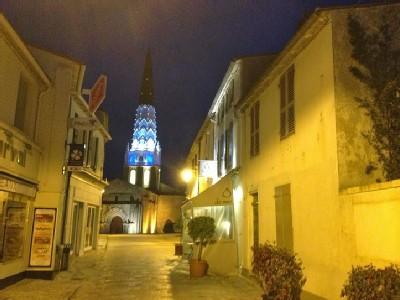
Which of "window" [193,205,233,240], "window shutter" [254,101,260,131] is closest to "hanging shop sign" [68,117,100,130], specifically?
"window shutter" [254,101,260,131]

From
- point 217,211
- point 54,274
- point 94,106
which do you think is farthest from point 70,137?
point 217,211

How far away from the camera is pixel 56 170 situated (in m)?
14.5

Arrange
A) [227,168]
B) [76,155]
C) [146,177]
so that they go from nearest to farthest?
[76,155] < [227,168] < [146,177]

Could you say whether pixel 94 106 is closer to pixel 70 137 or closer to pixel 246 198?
pixel 70 137

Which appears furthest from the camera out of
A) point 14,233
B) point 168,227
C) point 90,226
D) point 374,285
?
point 168,227

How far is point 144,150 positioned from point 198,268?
76625mm

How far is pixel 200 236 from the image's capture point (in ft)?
47.8

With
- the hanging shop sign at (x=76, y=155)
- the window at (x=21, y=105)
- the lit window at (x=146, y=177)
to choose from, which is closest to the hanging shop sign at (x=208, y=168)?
the hanging shop sign at (x=76, y=155)

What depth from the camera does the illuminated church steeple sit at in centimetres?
8756

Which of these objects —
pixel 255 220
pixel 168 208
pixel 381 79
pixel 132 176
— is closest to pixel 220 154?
pixel 255 220

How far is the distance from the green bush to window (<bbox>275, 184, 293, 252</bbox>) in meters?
→ 4.10

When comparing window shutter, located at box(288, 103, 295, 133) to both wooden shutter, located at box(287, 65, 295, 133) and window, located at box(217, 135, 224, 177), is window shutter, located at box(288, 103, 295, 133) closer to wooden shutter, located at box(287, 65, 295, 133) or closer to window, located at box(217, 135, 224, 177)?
wooden shutter, located at box(287, 65, 295, 133)

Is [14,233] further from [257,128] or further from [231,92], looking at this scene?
[231,92]

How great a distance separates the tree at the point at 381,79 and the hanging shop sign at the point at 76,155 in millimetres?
10233
